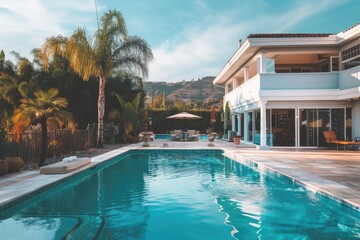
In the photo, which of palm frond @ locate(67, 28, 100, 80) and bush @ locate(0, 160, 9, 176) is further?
palm frond @ locate(67, 28, 100, 80)

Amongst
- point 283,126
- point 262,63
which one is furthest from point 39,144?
point 283,126

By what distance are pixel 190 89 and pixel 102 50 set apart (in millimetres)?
74922

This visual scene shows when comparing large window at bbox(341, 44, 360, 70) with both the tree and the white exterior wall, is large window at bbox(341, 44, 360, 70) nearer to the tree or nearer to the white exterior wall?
the white exterior wall

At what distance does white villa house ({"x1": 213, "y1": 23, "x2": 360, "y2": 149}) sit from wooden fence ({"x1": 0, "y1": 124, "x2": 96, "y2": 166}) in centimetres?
994

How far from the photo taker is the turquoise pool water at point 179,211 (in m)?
5.54

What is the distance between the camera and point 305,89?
1720 centimetres

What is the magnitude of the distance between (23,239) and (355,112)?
57.5 ft

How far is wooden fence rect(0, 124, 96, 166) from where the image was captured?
10.8 m

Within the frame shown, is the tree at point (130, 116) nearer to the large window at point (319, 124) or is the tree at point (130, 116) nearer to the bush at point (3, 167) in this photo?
the large window at point (319, 124)

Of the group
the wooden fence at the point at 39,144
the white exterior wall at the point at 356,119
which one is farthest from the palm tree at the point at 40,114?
the white exterior wall at the point at 356,119

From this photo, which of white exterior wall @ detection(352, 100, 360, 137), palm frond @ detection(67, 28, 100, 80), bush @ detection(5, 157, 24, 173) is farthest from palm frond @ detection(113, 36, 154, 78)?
white exterior wall @ detection(352, 100, 360, 137)

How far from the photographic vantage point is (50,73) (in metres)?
23.2

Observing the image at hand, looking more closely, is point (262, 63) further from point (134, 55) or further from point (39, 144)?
point (39, 144)

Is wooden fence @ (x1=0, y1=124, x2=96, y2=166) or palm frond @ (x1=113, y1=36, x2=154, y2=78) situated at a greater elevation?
palm frond @ (x1=113, y1=36, x2=154, y2=78)
